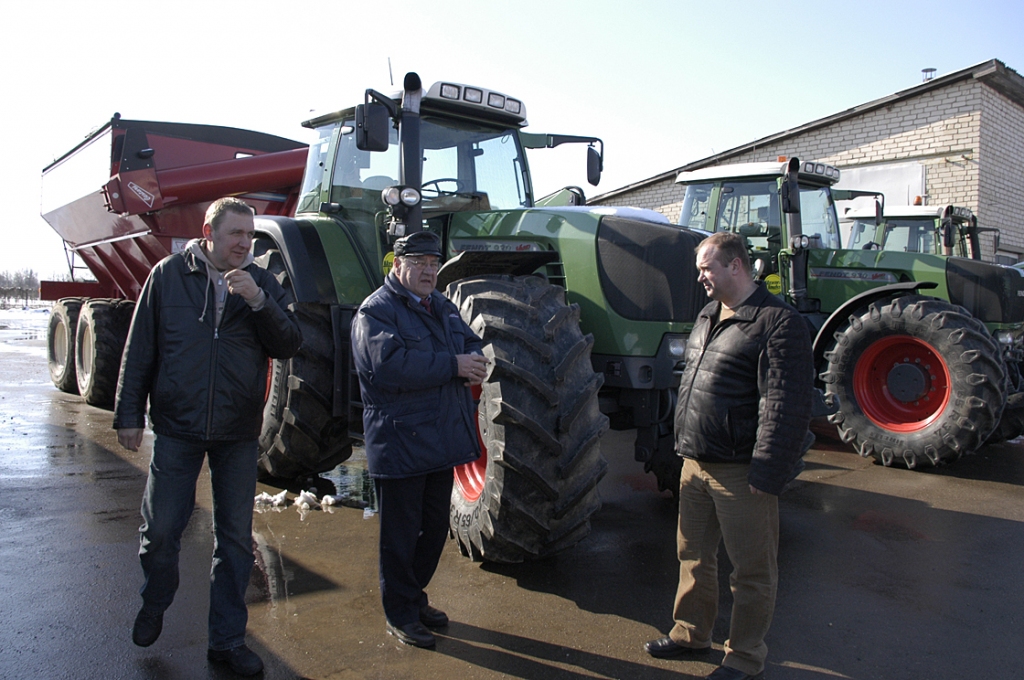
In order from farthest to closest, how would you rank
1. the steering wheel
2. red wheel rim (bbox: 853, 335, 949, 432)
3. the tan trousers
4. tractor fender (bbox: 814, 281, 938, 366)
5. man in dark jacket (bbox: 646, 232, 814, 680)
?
1. tractor fender (bbox: 814, 281, 938, 366)
2. red wheel rim (bbox: 853, 335, 949, 432)
3. the steering wheel
4. the tan trousers
5. man in dark jacket (bbox: 646, 232, 814, 680)

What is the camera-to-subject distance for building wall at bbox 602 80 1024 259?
1573cm

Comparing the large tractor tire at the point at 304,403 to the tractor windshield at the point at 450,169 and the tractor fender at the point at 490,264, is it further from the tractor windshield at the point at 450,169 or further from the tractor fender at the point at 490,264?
the tractor fender at the point at 490,264

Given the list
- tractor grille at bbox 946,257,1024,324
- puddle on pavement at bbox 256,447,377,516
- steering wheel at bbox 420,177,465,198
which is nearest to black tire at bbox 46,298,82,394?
puddle on pavement at bbox 256,447,377,516

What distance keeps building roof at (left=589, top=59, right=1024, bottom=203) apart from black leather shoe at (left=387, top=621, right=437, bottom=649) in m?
16.9

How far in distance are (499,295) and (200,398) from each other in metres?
1.63

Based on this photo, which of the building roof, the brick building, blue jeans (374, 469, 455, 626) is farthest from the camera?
the brick building

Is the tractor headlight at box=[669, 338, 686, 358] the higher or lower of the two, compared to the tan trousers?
higher

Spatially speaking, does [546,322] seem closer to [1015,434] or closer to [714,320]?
[714,320]

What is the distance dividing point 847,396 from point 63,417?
8.90m

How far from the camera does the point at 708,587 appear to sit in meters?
3.30

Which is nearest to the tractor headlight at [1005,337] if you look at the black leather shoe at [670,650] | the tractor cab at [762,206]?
the tractor cab at [762,206]

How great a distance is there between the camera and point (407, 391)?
3279 millimetres

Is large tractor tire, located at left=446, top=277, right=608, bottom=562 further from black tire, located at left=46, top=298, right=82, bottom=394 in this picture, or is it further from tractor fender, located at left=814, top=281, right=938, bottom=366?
black tire, located at left=46, top=298, right=82, bottom=394

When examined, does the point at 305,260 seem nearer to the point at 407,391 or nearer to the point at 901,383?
the point at 407,391
